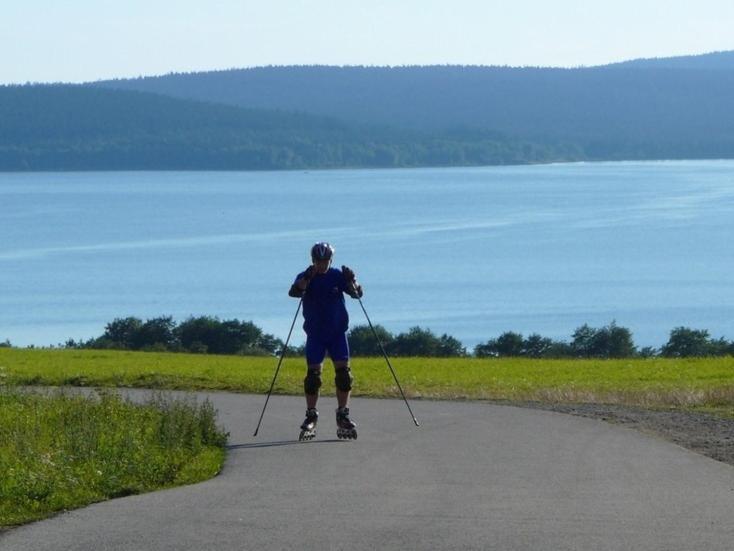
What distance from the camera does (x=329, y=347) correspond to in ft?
44.9

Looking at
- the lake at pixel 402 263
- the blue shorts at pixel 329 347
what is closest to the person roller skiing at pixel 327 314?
the blue shorts at pixel 329 347

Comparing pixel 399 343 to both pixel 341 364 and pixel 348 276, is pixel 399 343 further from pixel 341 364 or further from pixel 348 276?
pixel 348 276

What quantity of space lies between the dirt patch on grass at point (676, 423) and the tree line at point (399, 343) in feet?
71.9

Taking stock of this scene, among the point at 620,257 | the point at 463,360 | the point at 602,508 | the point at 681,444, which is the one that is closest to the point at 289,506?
the point at 602,508

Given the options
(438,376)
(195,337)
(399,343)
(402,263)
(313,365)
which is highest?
(402,263)

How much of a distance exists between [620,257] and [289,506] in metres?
114

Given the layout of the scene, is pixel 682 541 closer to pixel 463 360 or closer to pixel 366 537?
pixel 366 537

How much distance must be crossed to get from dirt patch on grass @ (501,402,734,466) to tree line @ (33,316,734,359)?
21911 mm

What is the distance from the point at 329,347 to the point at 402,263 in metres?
95.7

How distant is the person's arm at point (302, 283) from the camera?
13398mm

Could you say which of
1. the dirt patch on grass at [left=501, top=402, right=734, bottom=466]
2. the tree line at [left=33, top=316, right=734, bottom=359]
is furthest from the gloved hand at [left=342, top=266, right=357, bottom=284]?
the tree line at [left=33, top=316, right=734, bottom=359]

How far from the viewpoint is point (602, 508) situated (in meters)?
9.55

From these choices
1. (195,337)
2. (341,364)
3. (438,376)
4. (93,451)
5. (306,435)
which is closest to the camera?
(93,451)

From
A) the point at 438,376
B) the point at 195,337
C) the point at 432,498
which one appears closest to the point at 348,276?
the point at 432,498
